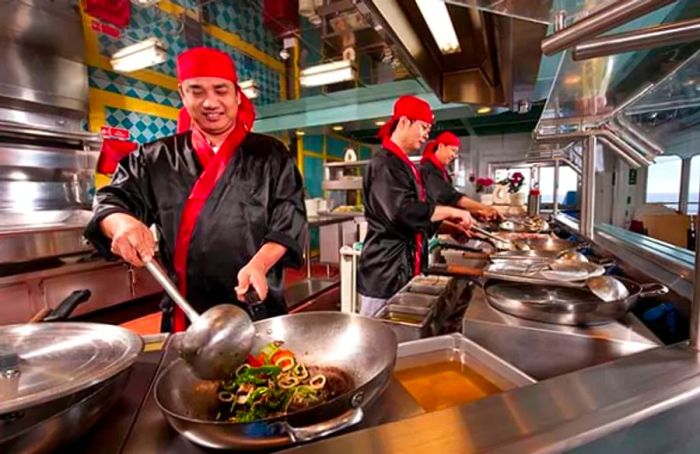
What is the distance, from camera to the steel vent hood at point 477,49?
1.14 metres

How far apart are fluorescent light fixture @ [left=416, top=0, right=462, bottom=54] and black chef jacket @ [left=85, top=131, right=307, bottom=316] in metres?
0.73

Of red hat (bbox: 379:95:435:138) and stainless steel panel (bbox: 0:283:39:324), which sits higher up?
red hat (bbox: 379:95:435:138)

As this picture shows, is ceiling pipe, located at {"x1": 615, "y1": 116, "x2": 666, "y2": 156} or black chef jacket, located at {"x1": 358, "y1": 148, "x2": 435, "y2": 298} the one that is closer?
black chef jacket, located at {"x1": 358, "y1": 148, "x2": 435, "y2": 298}

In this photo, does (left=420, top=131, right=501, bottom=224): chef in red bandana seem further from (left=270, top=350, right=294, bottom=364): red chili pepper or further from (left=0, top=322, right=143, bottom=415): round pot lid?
(left=0, top=322, right=143, bottom=415): round pot lid

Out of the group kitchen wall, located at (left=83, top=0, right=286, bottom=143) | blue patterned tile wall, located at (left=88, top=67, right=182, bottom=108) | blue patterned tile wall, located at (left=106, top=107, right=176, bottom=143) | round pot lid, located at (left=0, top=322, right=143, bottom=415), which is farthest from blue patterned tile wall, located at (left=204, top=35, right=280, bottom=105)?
round pot lid, located at (left=0, top=322, right=143, bottom=415)

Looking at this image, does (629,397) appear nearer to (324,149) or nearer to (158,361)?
(158,361)

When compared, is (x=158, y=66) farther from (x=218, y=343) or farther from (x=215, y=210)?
(x=218, y=343)

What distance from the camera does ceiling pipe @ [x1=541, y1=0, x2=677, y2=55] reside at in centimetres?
43

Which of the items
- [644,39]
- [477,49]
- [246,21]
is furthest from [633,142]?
[246,21]

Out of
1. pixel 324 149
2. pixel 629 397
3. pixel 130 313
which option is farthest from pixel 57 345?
pixel 324 149

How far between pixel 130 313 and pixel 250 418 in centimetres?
418

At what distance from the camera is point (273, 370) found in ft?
1.96

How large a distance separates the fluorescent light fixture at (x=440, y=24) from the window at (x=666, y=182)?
5.20 feet

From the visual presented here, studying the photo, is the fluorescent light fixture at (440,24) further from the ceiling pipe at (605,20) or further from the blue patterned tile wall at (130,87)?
the blue patterned tile wall at (130,87)
